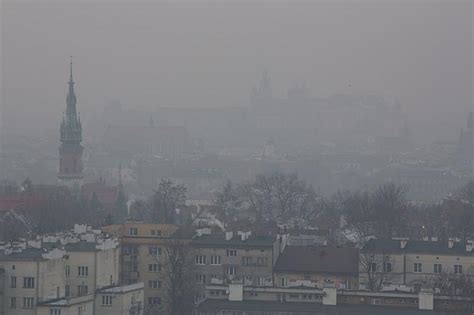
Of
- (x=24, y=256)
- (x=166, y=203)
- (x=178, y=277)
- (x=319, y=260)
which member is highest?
(x=166, y=203)

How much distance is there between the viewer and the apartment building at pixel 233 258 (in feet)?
85.2

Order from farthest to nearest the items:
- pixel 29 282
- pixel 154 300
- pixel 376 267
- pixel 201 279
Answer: pixel 201 279
pixel 154 300
pixel 376 267
pixel 29 282

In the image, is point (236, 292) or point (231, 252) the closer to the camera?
point (236, 292)

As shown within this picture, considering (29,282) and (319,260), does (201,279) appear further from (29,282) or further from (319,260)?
(29,282)

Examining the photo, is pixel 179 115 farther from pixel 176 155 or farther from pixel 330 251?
pixel 330 251

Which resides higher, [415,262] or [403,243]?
[403,243]

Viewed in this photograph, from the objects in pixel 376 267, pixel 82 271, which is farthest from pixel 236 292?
pixel 376 267

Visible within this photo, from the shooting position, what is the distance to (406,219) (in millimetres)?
39750

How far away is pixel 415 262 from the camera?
2580 centimetres

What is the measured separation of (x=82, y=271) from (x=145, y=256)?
3.64 m

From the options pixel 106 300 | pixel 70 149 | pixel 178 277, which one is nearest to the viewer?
pixel 106 300

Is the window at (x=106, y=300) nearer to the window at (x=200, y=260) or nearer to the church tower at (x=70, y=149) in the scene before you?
the window at (x=200, y=260)

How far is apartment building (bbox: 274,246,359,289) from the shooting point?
82.5 feet

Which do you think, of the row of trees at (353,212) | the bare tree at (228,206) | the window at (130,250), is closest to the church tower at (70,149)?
the row of trees at (353,212)
